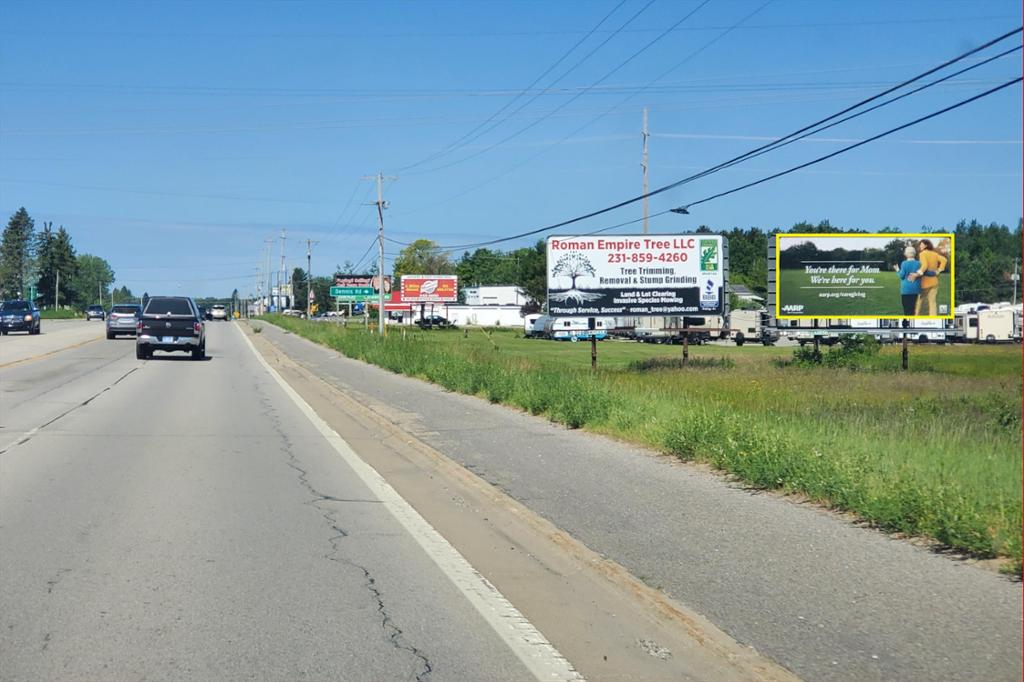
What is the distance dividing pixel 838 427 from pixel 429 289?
7343 cm

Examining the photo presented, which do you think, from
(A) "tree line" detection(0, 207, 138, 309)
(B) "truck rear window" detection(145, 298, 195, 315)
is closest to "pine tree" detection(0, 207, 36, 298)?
(A) "tree line" detection(0, 207, 138, 309)

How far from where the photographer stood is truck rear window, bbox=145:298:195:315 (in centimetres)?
3831

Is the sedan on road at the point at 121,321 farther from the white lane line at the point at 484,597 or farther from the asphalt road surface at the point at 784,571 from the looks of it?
the white lane line at the point at 484,597

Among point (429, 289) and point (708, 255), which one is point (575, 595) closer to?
point (708, 255)

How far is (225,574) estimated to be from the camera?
25.6 feet

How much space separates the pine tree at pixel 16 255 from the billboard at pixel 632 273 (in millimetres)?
151397

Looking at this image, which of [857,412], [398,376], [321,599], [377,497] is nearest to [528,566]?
[321,599]

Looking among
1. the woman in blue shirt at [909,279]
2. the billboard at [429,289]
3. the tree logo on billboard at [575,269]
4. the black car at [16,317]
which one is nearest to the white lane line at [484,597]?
the tree logo on billboard at [575,269]

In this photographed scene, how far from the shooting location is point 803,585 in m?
7.21

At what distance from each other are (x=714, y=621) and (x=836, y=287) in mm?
40739

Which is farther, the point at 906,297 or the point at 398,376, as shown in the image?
the point at 906,297

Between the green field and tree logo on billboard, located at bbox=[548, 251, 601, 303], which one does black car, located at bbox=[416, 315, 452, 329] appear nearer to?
the green field

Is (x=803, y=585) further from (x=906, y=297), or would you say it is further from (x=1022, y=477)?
(x=906, y=297)

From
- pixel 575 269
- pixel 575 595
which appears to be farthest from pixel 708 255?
pixel 575 595
